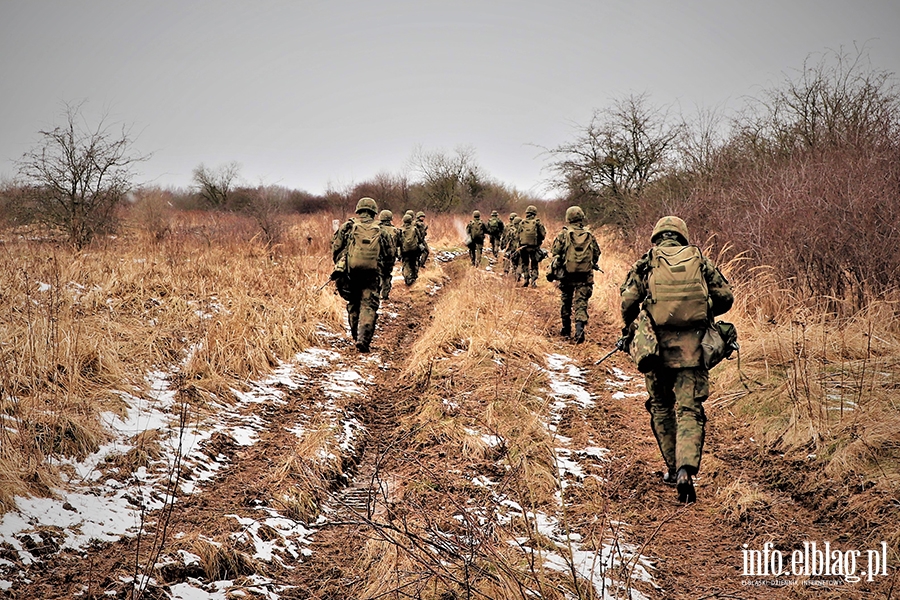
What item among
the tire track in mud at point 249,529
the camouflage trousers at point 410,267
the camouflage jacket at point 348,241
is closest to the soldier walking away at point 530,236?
the camouflage trousers at point 410,267

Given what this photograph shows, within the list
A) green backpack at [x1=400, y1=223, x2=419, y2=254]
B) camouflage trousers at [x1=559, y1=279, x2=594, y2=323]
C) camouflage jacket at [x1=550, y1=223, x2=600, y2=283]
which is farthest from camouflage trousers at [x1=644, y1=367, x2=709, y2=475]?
green backpack at [x1=400, y1=223, x2=419, y2=254]

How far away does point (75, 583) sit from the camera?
8.42ft

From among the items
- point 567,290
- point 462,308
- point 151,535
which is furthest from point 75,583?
point 567,290

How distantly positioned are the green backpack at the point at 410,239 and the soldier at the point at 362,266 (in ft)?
17.0

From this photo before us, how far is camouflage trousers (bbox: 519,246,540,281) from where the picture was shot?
13587 millimetres

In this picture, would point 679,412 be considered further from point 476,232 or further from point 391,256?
point 476,232

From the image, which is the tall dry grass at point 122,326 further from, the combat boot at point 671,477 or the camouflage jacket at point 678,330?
the combat boot at point 671,477

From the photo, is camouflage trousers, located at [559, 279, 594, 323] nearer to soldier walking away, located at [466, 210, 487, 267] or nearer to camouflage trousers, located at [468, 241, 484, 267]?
soldier walking away, located at [466, 210, 487, 267]

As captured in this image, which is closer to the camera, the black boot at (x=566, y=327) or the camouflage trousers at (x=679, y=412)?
the camouflage trousers at (x=679, y=412)

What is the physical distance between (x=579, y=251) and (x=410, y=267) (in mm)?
6322

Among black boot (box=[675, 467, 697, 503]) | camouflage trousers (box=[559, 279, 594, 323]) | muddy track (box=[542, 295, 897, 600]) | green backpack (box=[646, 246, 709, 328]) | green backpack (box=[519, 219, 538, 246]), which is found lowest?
muddy track (box=[542, 295, 897, 600])

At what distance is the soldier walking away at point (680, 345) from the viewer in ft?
13.2

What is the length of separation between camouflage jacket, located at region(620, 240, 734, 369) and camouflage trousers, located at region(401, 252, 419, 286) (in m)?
9.60

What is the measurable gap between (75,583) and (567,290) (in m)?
7.51
